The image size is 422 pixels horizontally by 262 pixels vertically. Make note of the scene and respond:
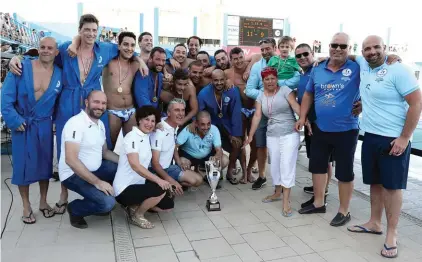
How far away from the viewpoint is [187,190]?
14.8ft

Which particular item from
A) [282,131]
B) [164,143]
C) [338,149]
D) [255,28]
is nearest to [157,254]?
[164,143]

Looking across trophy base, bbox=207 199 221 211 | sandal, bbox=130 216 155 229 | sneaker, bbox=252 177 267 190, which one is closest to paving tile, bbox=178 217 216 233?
trophy base, bbox=207 199 221 211

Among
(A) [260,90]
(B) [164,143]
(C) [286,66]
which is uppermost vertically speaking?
(C) [286,66]

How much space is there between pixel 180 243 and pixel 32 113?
5.87 ft

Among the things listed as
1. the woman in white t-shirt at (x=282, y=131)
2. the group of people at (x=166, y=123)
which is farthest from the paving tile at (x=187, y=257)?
the woman in white t-shirt at (x=282, y=131)

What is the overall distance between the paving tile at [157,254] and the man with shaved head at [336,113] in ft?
5.29

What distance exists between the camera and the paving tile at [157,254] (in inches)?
109

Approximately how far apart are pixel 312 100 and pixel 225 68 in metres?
1.83

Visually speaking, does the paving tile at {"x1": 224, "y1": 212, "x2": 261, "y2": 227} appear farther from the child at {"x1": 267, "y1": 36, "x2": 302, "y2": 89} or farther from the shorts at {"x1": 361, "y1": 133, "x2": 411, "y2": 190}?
the child at {"x1": 267, "y1": 36, "x2": 302, "y2": 89}

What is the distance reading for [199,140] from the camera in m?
4.27

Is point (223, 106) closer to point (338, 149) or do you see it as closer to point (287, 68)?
point (287, 68)

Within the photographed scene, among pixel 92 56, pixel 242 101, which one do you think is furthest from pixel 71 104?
pixel 242 101

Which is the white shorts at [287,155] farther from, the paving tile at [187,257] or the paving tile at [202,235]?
the paving tile at [187,257]

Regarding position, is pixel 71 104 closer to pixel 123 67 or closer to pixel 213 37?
pixel 123 67
